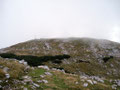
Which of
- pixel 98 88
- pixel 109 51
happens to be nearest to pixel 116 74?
pixel 109 51

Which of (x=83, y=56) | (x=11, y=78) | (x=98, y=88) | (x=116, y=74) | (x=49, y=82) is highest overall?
(x=11, y=78)

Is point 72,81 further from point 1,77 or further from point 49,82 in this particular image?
point 1,77

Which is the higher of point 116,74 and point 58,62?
point 58,62

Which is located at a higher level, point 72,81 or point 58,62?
point 72,81

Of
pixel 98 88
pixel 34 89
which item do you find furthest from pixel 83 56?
pixel 34 89

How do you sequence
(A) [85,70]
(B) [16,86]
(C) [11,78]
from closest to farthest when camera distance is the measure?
(B) [16,86] → (C) [11,78] → (A) [85,70]

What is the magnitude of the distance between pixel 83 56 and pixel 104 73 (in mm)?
17576

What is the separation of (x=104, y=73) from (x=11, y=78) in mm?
39751

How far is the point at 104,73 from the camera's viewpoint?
152ft

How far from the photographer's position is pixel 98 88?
688 inches

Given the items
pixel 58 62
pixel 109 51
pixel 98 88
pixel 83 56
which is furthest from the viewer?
pixel 109 51

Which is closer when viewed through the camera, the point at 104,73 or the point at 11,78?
the point at 11,78

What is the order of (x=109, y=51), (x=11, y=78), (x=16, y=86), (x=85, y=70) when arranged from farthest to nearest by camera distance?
(x=109, y=51) → (x=85, y=70) → (x=11, y=78) → (x=16, y=86)

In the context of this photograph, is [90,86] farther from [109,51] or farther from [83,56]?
[109,51]
